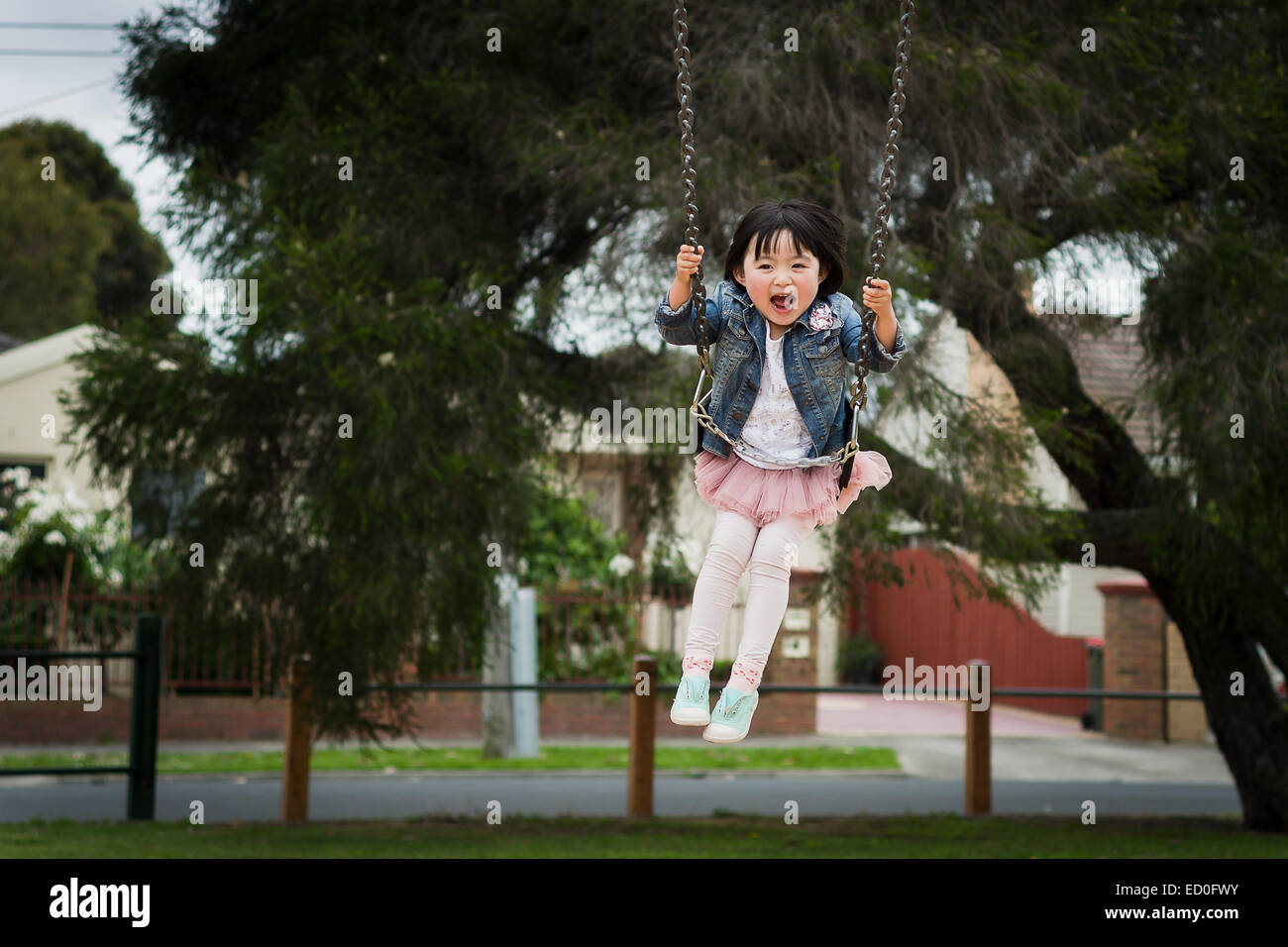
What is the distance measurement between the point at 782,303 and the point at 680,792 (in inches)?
370

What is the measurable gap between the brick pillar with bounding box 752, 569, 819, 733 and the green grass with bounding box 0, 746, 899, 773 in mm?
734

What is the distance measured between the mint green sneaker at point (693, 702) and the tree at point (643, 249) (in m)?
→ 4.10

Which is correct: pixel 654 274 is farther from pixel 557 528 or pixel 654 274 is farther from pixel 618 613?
pixel 557 528

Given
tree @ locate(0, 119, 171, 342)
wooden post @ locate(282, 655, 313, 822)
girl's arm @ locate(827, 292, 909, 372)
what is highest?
tree @ locate(0, 119, 171, 342)

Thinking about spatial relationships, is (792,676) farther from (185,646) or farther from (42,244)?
(42,244)

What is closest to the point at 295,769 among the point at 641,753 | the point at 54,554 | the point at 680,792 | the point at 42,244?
the point at 641,753

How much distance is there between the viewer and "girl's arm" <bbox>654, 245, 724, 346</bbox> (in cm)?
364

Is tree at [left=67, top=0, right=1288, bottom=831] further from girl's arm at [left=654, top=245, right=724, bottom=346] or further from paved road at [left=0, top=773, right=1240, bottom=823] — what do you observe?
girl's arm at [left=654, top=245, right=724, bottom=346]

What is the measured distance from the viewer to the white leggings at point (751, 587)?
11.9 feet

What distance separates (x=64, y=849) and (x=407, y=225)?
413 cm

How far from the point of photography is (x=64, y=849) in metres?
8.23

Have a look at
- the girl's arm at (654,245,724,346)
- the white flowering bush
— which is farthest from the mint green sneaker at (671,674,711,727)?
the white flowering bush
